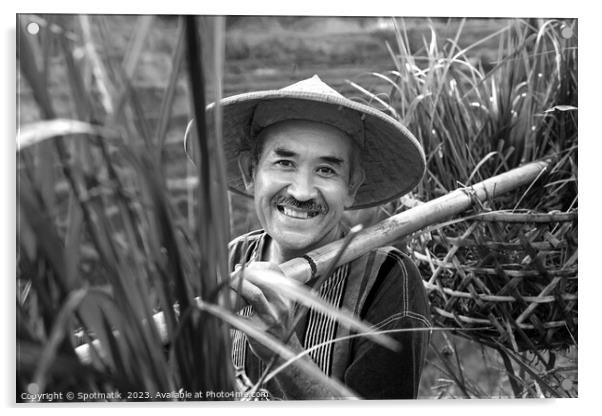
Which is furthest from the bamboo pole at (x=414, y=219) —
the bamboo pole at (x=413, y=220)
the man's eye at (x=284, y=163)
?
the man's eye at (x=284, y=163)

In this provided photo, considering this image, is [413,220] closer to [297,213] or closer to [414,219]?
[414,219]

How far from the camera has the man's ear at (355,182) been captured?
3.52 ft

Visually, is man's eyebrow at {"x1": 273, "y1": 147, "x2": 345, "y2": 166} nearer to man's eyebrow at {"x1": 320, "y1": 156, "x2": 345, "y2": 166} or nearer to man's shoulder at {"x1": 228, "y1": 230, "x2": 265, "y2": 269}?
man's eyebrow at {"x1": 320, "y1": 156, "x2": 345, "y2": 166}

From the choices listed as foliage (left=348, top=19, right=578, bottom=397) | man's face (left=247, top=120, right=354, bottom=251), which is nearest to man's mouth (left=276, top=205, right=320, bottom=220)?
man's face (left=247, top=120, right=354, bottom=251)

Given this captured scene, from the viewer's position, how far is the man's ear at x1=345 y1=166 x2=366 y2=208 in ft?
3.52

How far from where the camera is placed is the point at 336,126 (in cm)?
105

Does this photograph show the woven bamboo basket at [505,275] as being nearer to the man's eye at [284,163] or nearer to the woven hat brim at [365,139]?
the woven hat brim at [365,139]

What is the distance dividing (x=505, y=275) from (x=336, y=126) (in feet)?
Result: 0.97

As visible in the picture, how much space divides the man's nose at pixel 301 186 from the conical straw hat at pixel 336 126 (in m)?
0.07

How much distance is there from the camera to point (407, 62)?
44.8 inches

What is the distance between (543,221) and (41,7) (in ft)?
2.26

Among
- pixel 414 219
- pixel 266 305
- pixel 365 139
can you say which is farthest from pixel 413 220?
pixel 266 305

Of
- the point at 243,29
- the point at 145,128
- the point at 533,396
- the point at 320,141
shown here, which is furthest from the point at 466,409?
the point at 145,128

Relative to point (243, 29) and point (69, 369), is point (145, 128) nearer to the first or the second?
point (69, 369)
